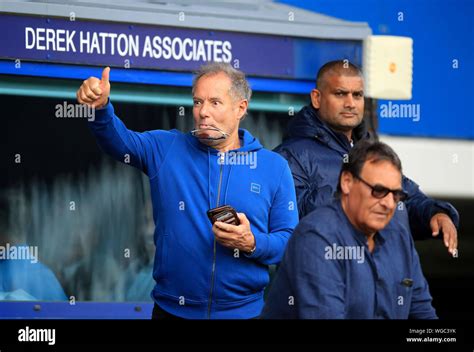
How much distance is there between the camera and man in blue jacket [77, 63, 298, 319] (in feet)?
14.9

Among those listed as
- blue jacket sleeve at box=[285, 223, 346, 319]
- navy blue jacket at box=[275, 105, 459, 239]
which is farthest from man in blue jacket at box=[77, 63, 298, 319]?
blue jacket sleeve at box=[285, 223, 346, 319]

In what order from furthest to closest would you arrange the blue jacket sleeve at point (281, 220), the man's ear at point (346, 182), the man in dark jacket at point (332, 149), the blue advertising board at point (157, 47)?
the blue advertising board at point (157, 47) → the man in dark jacket at point (332, 149) → the blue jacket sleeve at point (281, 220) → the man's ear at point (346, 182)

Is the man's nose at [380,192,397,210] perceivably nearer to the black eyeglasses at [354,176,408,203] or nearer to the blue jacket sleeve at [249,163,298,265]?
the black eyeglasses at [354,176,408,203]

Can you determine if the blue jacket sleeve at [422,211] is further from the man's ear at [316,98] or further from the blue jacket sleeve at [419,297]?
the blue jacket sleeve at [419,297]

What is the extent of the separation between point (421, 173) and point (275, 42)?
1.06 m

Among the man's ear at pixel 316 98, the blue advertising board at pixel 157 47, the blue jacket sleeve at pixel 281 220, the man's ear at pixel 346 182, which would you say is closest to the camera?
the man's ear at pixel 346 182

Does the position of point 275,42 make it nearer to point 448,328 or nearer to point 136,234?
point 136,234

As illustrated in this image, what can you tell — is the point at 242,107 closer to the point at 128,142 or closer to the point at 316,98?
the point at 128,142

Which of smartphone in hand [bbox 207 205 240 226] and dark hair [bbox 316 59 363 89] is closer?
smartphone in hand [bbox 207 205 240 226]

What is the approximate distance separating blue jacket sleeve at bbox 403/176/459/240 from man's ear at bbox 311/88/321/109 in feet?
1.71

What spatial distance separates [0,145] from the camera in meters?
5.00

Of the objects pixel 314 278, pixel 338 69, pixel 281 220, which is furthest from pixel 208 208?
pixel 338 69

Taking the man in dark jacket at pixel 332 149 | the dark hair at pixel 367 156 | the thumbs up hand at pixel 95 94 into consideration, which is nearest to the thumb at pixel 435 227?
the man in dark jacket at pixel 332 149

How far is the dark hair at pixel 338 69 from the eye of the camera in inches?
207
